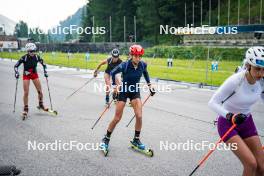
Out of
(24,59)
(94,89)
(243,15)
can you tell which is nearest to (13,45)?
(243,15)

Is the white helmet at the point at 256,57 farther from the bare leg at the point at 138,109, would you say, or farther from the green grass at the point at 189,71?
the green grass at the point at 189,71

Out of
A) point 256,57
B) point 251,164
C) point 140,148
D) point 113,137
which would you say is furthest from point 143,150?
point 256,57

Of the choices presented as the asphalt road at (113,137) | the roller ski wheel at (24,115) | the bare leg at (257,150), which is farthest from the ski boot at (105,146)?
the roller ski wheel at (24,115)

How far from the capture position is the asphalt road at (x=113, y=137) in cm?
617

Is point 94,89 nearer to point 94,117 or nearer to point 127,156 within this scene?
point 94,117

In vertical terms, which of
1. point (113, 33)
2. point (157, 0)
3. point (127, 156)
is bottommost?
point (127, 156)

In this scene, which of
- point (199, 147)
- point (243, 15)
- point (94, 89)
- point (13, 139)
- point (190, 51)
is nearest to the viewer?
point (199, 147)

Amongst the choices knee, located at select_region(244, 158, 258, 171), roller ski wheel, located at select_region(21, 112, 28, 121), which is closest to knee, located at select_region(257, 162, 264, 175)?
knee, located at select_region(244, 158, 258, 171)

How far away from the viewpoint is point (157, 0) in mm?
80688

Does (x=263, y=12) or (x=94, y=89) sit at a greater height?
(x=263, y=12)

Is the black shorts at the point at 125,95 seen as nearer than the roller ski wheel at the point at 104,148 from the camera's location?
No

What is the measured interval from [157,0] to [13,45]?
4118cm

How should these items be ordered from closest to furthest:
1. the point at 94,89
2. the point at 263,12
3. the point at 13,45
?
1. the point at 94,89
2. the point at 263,12
3. the point at 13,45

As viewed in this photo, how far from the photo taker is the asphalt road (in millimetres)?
6172
